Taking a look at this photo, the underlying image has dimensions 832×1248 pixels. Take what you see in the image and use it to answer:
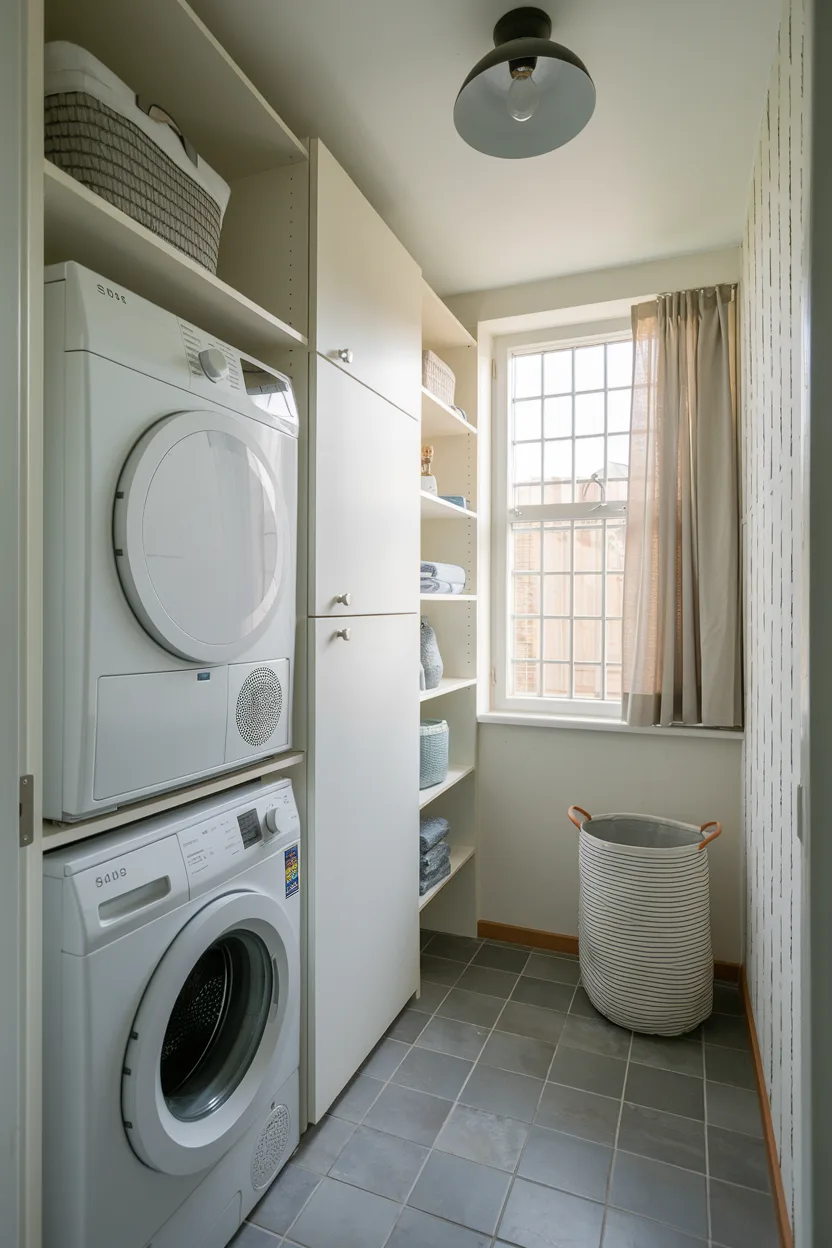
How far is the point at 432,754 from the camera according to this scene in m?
2.47

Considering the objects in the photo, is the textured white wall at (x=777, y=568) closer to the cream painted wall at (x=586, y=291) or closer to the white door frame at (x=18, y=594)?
the cream painted wall at (x=586, y=291)

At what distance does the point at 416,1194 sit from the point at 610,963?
3.00 feet

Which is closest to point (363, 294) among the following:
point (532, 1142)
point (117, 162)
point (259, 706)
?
point (117, 162)

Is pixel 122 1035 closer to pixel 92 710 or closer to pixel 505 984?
pixel 92 710

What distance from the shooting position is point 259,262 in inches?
67.2

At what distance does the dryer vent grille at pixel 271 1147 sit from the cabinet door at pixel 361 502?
112cm

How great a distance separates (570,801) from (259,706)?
5.37ft

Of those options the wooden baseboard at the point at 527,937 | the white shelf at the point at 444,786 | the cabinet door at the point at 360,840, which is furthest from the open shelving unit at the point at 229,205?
the wooden baseboard at the point at 527,937

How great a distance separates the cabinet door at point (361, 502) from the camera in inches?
66.4

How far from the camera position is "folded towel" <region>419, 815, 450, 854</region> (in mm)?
2441

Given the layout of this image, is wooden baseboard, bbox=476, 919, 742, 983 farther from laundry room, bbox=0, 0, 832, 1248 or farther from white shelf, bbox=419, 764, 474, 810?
white shelf, bbox=419, 764, 474, 810

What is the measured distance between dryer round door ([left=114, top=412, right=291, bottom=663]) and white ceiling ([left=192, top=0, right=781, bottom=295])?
93 centimetres

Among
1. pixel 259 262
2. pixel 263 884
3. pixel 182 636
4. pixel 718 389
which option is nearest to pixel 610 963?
pixel 263 884

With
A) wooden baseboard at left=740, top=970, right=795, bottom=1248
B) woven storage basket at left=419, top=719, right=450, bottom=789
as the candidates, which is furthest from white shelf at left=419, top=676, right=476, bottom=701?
wooden baseboard at left=740, top=970, right=795, bottom=1248
